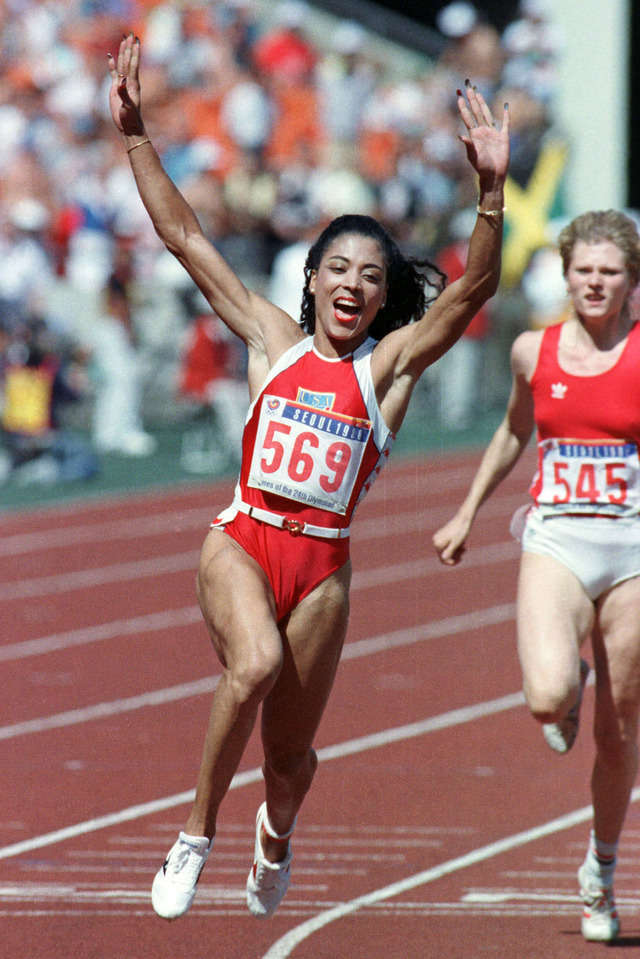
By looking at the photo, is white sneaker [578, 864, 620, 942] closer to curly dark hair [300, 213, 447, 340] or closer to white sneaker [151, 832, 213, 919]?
white sneaker [151, 832, 213, 919]

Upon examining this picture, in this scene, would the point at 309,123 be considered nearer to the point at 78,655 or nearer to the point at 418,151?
the point at 418,151

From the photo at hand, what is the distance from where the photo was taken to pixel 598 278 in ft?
18.1

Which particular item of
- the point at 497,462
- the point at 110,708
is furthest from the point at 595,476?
the point at 110,708

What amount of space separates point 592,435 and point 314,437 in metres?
1.03

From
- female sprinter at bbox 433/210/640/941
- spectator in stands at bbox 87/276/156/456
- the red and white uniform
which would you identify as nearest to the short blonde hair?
female sprinter at bbox 433/210/640/941

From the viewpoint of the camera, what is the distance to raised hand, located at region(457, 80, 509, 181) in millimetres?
4840

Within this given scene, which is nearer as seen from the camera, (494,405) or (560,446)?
(560,446)

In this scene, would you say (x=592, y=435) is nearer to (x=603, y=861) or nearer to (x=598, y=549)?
(x=598, y=549)

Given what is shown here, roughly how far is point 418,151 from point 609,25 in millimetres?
5257

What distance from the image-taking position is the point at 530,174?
66.4ft

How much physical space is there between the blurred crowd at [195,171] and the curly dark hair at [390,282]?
9540 mm

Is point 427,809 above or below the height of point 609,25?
below

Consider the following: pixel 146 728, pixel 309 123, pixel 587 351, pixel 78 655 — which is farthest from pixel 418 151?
pixel 587 351

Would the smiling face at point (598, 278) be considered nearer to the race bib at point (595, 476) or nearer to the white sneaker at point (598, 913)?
the race bib at point (595, 476)
